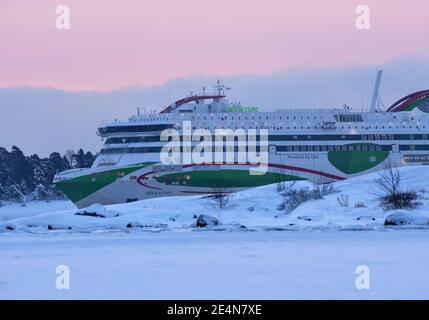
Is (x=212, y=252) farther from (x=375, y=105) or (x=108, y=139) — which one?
(x=375, y=105)

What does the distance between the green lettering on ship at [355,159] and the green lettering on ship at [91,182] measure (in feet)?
50.5

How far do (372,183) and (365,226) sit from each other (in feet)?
53.1

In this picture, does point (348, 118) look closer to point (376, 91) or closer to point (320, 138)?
point (320, 138)

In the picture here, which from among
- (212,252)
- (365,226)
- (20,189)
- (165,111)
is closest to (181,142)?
(165,111)

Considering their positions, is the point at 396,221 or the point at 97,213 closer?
the point at 396,221

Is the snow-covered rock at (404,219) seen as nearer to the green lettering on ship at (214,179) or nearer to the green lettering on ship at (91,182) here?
the green lettering on ship at (214,179)

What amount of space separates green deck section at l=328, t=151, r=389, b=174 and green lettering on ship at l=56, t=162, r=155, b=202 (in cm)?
1540

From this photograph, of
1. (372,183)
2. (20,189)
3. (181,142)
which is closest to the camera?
(372,183)

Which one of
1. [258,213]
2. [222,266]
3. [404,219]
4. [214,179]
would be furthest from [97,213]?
[214,179]

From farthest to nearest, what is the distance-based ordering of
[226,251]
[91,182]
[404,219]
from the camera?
[91,182]
[404,219]
[226,251]

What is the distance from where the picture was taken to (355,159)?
73250mm

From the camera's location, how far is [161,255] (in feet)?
76.0

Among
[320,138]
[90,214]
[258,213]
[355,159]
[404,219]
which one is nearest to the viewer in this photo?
[404,219]

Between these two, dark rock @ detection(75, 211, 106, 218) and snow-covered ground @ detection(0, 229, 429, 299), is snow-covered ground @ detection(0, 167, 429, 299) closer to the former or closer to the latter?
snow-covered ground @ detection(0, 229, 429, 299)
